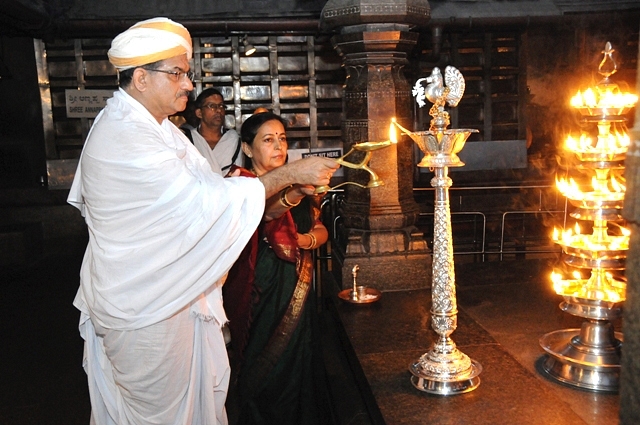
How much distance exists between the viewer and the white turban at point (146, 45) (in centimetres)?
268

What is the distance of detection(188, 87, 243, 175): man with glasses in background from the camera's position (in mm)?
5992

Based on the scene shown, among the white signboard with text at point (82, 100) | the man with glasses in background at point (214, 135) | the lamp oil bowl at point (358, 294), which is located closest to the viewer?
the lamp oil bowl at point (358, 294)

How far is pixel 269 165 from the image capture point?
377cm

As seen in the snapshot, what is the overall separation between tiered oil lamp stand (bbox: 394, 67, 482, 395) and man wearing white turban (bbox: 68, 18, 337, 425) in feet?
1.65

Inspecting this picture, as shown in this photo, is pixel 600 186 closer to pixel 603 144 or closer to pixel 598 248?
pixel 603 144

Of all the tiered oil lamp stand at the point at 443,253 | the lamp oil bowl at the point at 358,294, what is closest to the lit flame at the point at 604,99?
the tiered oil lamp stand at the point at 443,253

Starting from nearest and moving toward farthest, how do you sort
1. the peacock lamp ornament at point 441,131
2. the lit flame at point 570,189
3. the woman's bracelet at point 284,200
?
the peacock lamp ornament at point 441,131 < the lit flame at point 570,189 < the woman's bracelet at point 284,200

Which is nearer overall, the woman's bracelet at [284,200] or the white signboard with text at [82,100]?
the woman's bracelet at [284,200]

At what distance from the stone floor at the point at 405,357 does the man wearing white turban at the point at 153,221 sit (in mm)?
1078

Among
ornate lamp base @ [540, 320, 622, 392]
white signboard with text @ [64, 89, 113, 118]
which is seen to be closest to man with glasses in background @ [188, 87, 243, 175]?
ornate lamp base @ [540, 320, 622, 392]

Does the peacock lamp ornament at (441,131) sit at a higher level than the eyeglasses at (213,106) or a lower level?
lower

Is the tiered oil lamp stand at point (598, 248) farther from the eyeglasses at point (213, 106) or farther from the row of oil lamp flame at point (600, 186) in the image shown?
the eyeglasses at point (213, 106)

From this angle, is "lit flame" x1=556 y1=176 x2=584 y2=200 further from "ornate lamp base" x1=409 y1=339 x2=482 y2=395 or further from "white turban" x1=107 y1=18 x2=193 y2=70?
"white turban" x1=107 y1=18 x2=193 y2=70

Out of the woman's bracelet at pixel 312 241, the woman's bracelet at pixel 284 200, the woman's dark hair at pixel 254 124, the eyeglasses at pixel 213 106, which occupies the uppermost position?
the eyeglasses at pixel 213 106
